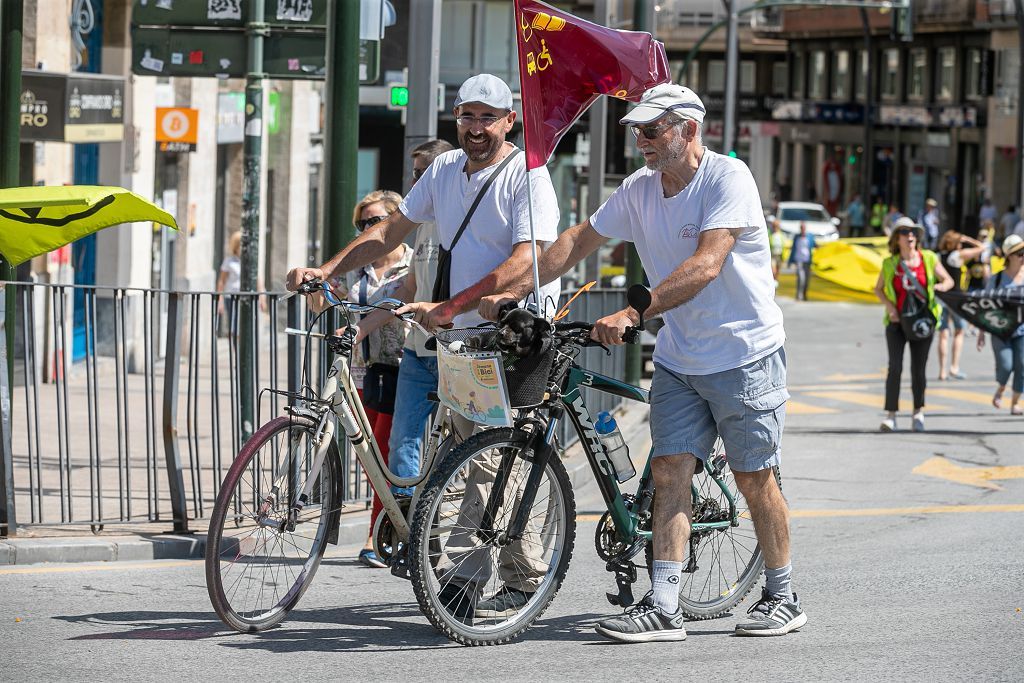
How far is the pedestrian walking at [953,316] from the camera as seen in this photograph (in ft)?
62.0

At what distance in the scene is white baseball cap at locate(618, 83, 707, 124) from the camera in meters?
5.73

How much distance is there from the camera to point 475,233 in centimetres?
634

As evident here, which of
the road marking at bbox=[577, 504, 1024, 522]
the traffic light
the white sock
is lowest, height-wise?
the road marking at bbox=[577, 504, 1024, 522]

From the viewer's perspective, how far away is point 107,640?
5992 mm

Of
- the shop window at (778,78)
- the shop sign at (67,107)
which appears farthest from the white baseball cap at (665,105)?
the shop window at (778,78)

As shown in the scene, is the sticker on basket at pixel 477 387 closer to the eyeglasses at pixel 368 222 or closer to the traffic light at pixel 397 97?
the eyeglasses at pixel 368 222

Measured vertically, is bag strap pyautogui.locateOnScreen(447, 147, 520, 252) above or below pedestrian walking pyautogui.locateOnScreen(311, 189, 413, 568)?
above

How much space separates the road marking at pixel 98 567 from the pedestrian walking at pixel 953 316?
12.3 metres

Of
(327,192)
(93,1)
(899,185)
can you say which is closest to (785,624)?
(327,192)

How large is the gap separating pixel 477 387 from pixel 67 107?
32.0 ft

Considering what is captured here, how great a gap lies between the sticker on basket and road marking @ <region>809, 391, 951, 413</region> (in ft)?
34.4

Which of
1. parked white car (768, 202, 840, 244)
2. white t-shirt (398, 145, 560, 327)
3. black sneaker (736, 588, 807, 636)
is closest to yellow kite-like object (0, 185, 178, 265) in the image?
white t-shirt (398, 145, 560, 327)

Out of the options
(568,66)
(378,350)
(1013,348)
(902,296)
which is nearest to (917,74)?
(1013,348)

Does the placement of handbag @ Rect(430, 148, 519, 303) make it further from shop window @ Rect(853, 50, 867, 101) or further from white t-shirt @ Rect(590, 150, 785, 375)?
shop window @ Rect(853, 50, 867, 101)
